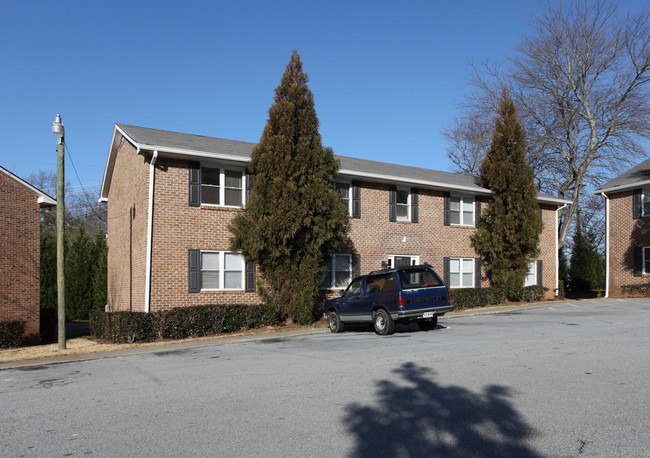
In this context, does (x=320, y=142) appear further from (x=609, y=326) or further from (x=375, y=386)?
(x=375, y=386)

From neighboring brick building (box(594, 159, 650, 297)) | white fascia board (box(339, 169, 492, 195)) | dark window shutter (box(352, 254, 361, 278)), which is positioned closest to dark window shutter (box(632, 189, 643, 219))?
neighboring brick building (box(594, 159, 650, 297))

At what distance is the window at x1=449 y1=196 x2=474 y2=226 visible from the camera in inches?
990

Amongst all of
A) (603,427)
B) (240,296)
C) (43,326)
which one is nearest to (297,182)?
(240,296)

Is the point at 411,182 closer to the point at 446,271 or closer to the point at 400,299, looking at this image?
the point at 446,271

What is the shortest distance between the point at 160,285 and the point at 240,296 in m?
2.67

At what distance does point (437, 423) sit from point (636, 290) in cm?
2535

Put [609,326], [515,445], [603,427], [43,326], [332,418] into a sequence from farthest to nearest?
Result: [43,326]
[609,326]
[332,418]
[603,427]
[515,445]

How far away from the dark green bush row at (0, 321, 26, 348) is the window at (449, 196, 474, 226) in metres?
17.2

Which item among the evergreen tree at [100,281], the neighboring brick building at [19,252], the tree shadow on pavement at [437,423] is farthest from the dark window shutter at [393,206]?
the tree shadow on pavement at [437,423]

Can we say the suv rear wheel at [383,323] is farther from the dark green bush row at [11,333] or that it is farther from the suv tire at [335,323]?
the dark green bush row at [11,333]

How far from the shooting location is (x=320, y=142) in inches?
733

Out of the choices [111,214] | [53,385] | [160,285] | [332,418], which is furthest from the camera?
[111,214]

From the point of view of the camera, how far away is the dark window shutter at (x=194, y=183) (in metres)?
18.4

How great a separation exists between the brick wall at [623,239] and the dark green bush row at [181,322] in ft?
64.9
